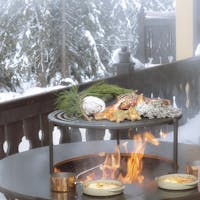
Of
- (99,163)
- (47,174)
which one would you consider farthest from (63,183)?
(99,163)

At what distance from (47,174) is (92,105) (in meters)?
0.44

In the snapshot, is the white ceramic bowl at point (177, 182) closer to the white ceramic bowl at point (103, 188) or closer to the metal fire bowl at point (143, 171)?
the metal fire bowl at point (143, 171)

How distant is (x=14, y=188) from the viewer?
8.48ft

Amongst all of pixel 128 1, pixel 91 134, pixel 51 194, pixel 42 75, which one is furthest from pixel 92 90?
pixel 128 1

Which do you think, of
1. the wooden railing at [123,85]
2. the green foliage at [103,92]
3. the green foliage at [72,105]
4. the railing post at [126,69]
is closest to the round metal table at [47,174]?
the green foliage at [72,105]

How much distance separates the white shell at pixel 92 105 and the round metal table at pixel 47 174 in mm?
374

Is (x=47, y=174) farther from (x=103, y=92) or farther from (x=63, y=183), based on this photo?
(x=103, y=92)

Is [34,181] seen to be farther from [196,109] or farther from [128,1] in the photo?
[128,1]

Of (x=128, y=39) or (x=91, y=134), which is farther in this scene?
(x=128, y=39)

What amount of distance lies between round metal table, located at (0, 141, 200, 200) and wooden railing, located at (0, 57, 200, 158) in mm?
715

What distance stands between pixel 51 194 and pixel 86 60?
44.9 ft

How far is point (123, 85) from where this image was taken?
223 inches

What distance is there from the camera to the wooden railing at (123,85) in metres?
4.02

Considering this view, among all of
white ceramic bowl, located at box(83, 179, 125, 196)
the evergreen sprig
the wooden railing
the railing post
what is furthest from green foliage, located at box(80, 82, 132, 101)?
the railing post
